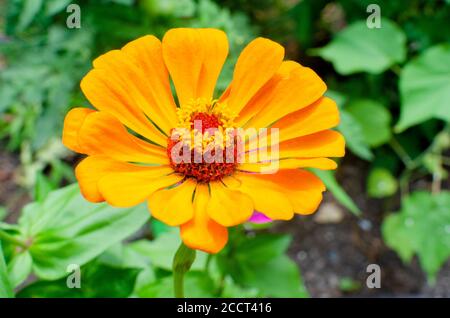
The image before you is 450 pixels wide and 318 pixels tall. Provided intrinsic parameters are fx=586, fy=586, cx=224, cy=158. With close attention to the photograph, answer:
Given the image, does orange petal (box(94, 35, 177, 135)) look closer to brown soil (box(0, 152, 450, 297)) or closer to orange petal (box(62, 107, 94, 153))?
orange petal (box(62, 107, 94, 153))

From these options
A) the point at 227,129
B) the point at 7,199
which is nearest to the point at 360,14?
the point at 227,129

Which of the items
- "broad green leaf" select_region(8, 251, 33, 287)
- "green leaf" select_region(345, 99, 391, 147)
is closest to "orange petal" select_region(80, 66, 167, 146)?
"broad green leaf" select_region(8, 251, 33, 287)

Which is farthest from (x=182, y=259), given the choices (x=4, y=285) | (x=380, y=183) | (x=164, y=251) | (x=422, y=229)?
(x=380, y=183)

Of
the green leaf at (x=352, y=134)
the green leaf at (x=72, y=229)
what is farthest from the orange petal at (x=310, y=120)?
the green leaf at (x=352, y=134)

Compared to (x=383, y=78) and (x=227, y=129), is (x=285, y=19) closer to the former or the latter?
(x=383, y=78)

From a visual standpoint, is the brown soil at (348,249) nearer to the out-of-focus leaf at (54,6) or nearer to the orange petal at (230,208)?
the out-of-focus leaf at (54,6)
